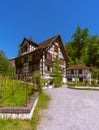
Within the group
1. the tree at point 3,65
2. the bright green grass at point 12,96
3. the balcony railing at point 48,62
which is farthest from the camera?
the tree at point 3,65

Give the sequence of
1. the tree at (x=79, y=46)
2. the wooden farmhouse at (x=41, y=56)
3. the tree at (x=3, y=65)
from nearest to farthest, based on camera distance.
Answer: the wooden farmhouse at (x=41, y=56) → the tree at (x=3, y=65) → the tree at (x=79, y=46)

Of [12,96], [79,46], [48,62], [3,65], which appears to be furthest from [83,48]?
[12,96]

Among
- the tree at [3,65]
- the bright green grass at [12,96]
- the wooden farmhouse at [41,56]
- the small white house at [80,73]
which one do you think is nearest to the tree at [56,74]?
the wooden farmhouse at [41,56]

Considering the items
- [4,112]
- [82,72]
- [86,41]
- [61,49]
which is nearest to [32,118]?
[4,112]

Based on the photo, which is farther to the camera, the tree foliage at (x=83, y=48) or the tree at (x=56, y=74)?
the tree foliage at (x=83, y=48)

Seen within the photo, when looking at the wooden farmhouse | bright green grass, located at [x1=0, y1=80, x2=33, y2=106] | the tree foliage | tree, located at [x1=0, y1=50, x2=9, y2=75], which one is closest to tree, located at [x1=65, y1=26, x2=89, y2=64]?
the tree foliage

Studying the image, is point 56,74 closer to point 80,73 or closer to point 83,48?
point 80,73

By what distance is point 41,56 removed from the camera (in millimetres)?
29328

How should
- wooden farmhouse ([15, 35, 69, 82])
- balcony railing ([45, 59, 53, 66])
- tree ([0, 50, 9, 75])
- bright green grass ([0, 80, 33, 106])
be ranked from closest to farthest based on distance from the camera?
1. bright green grass ([0, 80, 33, 106])
2. wooden farmhouse ([15, 35, 69, 82])
3. balcony railing ([45, 59, 53, 66])
4. tree ([0, 50, 9, 75])

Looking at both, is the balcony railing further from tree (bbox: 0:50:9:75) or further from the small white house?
the small white house

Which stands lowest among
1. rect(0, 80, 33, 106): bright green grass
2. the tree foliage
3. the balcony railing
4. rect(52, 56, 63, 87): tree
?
rect(0, 80, 33, 106): bright green grass

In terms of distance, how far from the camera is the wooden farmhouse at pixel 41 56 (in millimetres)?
29547

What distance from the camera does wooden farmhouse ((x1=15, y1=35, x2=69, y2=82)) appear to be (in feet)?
96.9

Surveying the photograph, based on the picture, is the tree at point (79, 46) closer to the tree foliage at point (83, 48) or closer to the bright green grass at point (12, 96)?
the tree foliage at point (83, 48)
